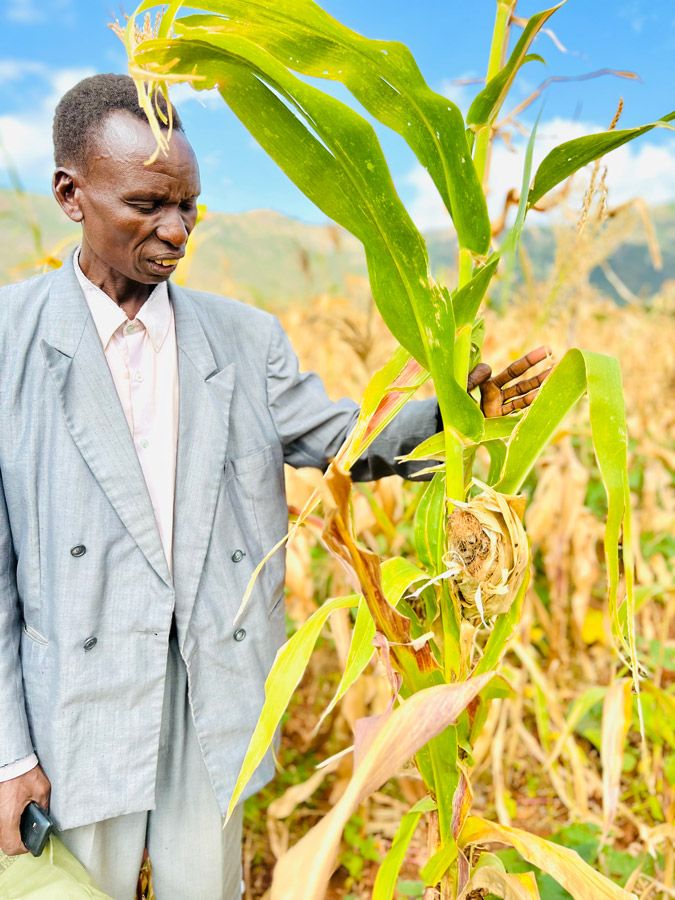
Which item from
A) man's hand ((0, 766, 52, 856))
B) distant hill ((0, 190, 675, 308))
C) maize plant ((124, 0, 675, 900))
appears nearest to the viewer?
maize plant ((124, 0, 675, 900))

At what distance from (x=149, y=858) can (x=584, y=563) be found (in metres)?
1.06


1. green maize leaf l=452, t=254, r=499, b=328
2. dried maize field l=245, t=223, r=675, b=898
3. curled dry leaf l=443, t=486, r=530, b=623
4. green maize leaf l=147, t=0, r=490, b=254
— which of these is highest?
green maize leaf l=147, t=0, r=490, b=254

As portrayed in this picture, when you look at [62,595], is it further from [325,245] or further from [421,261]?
[325,245]

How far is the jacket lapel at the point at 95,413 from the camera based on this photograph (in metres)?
0.83

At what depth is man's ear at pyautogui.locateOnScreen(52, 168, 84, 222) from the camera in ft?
2.59

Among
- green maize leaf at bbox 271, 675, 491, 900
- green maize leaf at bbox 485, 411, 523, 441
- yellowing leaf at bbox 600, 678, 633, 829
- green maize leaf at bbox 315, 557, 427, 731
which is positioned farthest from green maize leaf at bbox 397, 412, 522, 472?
yellowing leaf at bbox 600, 678, 633, 829

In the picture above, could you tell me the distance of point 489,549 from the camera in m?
0.59

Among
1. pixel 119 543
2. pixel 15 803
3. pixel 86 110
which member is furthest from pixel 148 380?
pixel 15 803

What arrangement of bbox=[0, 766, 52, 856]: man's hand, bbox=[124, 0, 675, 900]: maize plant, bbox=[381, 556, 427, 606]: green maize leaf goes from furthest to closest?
1. bbox=[0, 766, 52, 856]: man's hand
2. bbox=[381, 556, 427, 606]: green maize leaf
3. bbox=[124, 0, 675, 900]: maize plant

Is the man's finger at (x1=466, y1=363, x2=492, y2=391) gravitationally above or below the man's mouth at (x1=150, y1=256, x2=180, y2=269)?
below

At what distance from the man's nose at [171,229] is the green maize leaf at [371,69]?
250 millimetres

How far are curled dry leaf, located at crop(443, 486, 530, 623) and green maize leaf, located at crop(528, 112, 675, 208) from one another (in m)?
0.27

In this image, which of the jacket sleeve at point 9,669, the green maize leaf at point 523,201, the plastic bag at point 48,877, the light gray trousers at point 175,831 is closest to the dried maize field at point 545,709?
the light gray trousers at point 175,831

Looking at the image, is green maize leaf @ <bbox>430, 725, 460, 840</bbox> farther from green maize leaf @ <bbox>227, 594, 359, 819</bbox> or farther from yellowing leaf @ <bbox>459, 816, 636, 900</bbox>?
green maize leaf @ <bbox>227, 594, 359, 819</bbox>
